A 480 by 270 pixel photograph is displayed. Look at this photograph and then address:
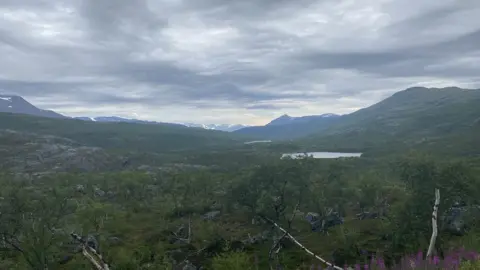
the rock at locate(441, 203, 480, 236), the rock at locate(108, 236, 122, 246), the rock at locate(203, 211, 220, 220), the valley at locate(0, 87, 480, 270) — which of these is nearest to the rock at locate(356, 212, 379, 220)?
the valley at locate(0, 87, 480, 270)

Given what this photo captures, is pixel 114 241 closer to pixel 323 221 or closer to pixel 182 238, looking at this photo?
pixel 182 238

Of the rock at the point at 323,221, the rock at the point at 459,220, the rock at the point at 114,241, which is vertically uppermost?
the rock at the point at 459,220

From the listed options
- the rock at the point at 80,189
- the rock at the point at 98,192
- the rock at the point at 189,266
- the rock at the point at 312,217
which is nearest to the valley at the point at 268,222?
the rock at the point at 189,266

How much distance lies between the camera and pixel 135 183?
162m

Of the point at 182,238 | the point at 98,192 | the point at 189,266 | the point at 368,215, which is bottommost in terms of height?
the point at 98,192

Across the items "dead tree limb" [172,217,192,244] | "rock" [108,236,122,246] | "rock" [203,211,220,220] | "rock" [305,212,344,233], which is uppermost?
"rock" [305,212,344,233]

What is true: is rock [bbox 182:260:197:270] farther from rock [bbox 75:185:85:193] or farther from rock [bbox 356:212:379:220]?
rock [bbox 75:185:85:193]

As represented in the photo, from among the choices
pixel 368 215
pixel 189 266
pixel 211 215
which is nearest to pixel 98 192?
pixel 211 215

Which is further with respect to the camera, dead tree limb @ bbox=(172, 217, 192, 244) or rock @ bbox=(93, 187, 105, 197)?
rock @ bbox=(93, 187, 105, 197)

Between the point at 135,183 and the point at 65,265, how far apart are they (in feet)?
260

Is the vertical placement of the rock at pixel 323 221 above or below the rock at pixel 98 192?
above

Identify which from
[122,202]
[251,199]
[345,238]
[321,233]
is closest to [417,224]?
[345,238]

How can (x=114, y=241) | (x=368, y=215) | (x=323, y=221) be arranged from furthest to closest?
(x=368, y=215)
(x=114, y=241)
(x=323, y=221)

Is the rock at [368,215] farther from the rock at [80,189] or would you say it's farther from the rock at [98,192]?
the rock at [80,189]
